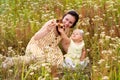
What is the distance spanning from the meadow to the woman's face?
0.27 meters

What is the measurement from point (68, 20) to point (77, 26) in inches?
21.6

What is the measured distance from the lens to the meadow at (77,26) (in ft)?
13.4

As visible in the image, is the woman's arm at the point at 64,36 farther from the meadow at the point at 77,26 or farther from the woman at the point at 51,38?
the meadow at the point at 77,26

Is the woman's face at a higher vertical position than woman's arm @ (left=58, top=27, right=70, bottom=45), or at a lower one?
higher

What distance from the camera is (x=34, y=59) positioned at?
457 centimetres

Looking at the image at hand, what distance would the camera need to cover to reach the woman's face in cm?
505

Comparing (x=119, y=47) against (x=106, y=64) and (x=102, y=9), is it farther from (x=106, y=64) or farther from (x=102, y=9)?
(x=102, y=9)

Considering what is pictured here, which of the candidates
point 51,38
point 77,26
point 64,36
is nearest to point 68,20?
point 64,36

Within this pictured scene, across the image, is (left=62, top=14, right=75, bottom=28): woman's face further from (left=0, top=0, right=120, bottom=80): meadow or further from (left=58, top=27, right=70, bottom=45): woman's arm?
(left=0, top=0, right=120, bottom=80): meadow

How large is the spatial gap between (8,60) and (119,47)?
128 cm

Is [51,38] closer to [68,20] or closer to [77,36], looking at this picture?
[68,20]

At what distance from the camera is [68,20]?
5094mm

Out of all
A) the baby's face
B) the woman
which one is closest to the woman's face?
the woman

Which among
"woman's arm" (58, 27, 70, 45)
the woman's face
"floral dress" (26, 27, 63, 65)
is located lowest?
"floral dress" (26, 27, 63, 65)
